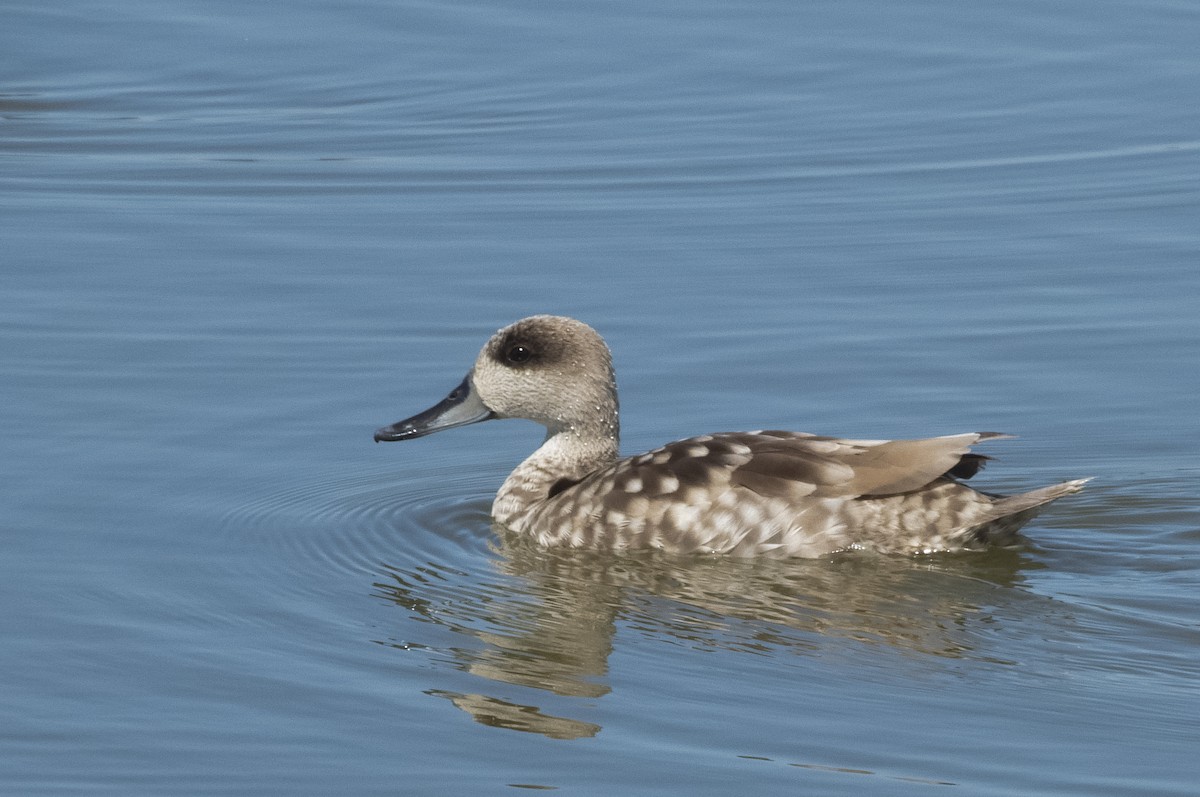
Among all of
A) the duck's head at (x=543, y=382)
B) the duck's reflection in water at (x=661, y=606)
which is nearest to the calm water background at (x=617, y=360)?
the duck's reflection in water at (x=661, y=606)

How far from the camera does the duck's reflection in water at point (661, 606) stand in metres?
7.33

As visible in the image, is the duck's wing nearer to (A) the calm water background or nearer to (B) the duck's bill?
(A) the calm water background

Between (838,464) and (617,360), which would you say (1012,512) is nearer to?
(838,464)

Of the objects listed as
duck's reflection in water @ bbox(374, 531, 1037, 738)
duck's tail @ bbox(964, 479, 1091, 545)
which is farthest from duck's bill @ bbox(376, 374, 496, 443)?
duck's tail @ bbox(964, 479, 1091, 545)

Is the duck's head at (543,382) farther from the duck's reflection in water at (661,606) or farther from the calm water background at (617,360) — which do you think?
the duck's reflection in water at (661,606)

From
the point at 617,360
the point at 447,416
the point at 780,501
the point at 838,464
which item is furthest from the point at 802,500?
the point at 617,360

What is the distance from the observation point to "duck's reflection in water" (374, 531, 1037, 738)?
733 centimetres

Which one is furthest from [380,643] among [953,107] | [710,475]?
[953,107]

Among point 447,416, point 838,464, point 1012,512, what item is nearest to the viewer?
point 1012,512

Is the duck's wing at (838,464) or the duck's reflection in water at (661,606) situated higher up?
the duck's wing at (838,464)

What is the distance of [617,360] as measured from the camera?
10695 millimetres

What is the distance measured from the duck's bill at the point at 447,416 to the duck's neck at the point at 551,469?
0.31 m

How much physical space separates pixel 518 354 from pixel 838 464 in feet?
5.24

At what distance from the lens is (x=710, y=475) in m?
8.60
